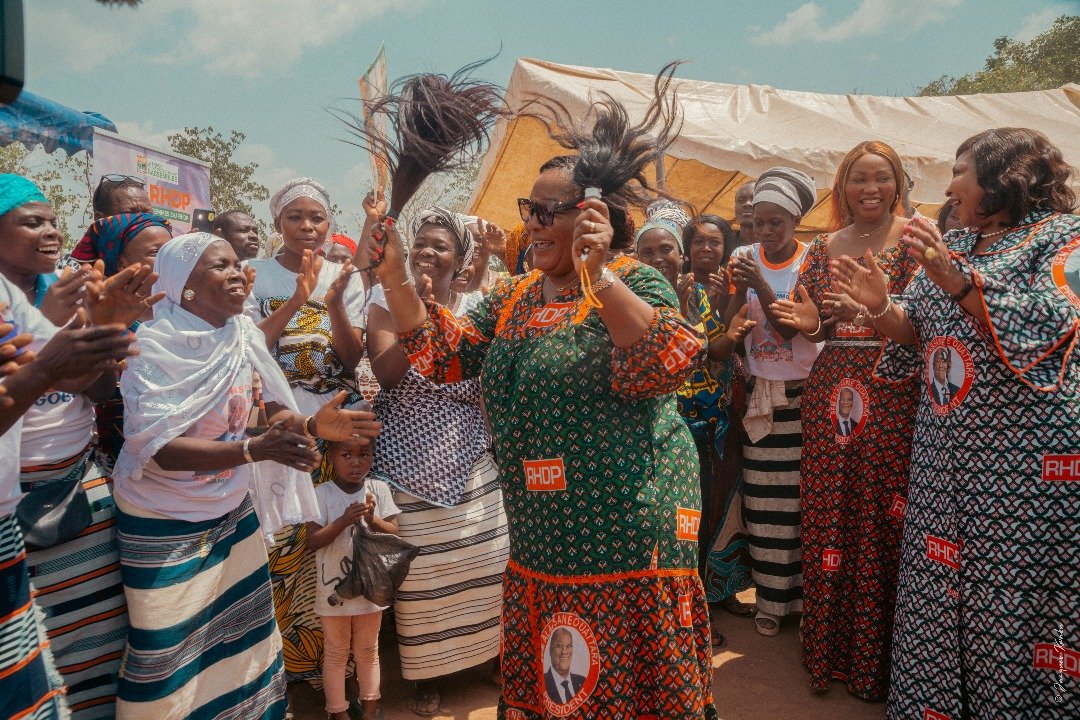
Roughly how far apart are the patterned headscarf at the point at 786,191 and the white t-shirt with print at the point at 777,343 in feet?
0.87

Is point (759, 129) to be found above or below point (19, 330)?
above

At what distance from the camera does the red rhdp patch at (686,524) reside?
244 cm

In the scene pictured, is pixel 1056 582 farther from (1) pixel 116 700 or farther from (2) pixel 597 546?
(1) pixel 116 700

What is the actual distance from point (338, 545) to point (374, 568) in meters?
0.27

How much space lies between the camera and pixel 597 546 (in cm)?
238

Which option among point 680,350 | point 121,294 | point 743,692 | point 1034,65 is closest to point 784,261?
point 743,692

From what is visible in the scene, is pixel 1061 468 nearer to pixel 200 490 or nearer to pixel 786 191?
pixel 786 191

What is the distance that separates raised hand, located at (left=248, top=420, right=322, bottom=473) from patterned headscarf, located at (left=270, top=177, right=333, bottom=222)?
88.2 inches

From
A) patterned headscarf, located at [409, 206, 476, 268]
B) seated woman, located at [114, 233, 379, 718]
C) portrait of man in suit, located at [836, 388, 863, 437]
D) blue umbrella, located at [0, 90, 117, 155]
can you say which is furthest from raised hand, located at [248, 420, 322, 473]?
Answer: blue umbrella, located at [0, 90, 117, 155]

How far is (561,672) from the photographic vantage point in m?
2.40

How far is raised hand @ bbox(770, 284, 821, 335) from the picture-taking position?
386 centimetres

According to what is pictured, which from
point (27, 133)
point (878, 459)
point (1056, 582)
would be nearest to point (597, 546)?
point (1056, 582)

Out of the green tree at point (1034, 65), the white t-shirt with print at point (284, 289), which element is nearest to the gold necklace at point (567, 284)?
the white t-shirt with print at point (284, 289)

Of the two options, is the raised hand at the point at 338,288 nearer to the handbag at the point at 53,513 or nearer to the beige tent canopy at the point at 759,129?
the handbag at the point at 53,513
